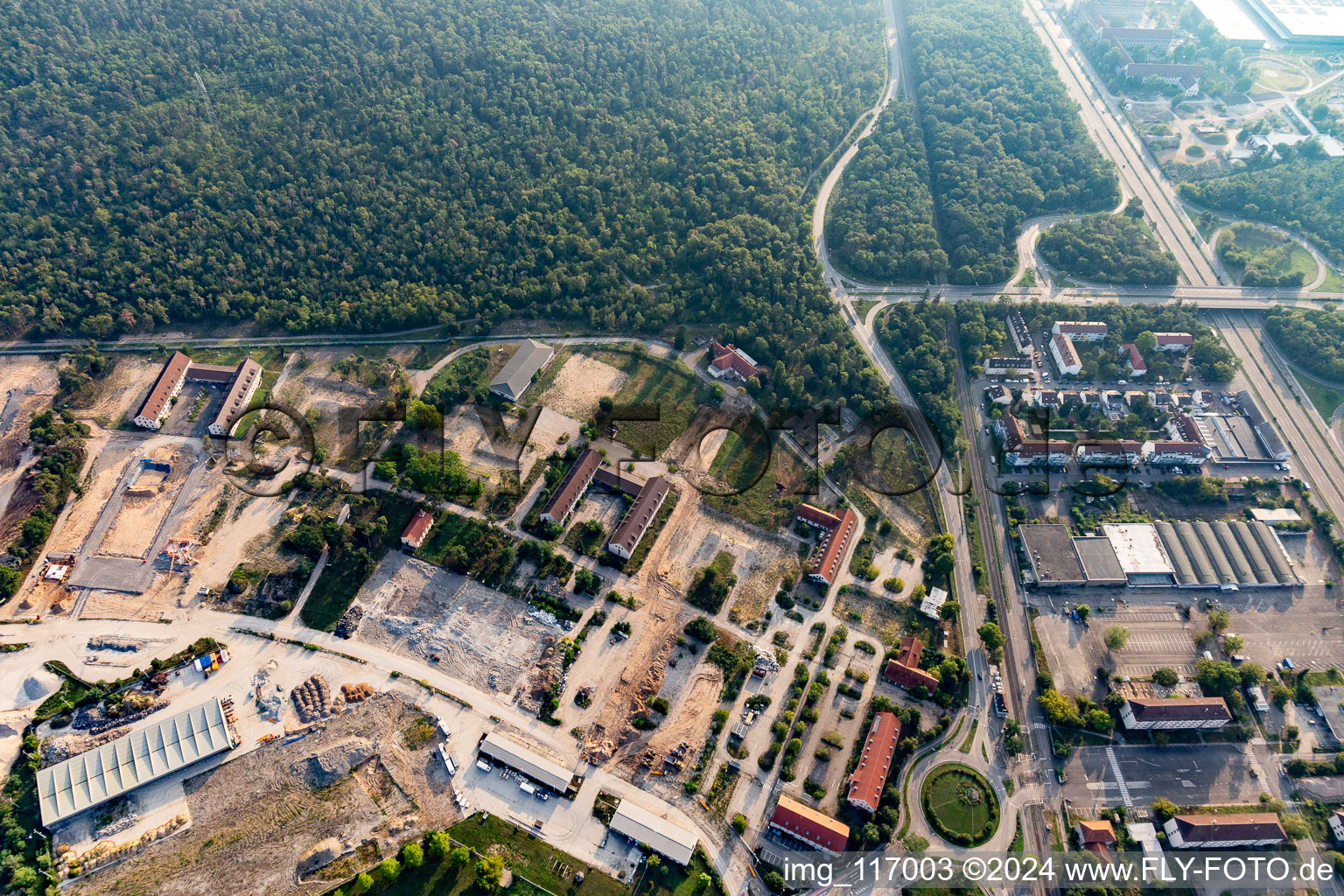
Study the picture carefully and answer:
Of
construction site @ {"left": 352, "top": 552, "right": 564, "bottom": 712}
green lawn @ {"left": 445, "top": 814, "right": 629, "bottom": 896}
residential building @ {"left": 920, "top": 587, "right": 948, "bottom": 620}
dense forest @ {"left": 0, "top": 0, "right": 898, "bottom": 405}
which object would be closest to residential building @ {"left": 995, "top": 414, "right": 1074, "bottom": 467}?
residential building @ {"left": 920, "top": 587, "right": 948, "bottom": 620}

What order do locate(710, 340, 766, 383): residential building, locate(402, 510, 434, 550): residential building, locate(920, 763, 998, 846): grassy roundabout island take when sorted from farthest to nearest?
locate(710, 340, 766, 383): residential building
locate(402, 510, 434, 550): residential building
locate(920, 763, 998, 846): grassy roundabout island

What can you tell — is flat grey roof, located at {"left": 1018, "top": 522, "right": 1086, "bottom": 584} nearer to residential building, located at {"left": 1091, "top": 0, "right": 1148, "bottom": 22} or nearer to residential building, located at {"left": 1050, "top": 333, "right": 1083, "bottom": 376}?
residential building, located at {"left": 1050, "top": 333, "right": 1083, "bottom": 376}

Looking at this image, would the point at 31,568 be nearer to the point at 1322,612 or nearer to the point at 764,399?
the point at 764,399

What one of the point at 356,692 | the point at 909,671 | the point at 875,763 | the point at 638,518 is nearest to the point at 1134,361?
the point at 909,671

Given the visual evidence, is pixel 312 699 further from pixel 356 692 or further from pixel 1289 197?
pixel 1289 197

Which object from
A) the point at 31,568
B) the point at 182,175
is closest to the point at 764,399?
the point at 31,568

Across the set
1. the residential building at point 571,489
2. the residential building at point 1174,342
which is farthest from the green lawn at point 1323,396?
the residential building at point 571,489

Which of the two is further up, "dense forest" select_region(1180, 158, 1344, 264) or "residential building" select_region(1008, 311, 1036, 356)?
"dense forest" select_region(1180, 158, 1344, 264)
